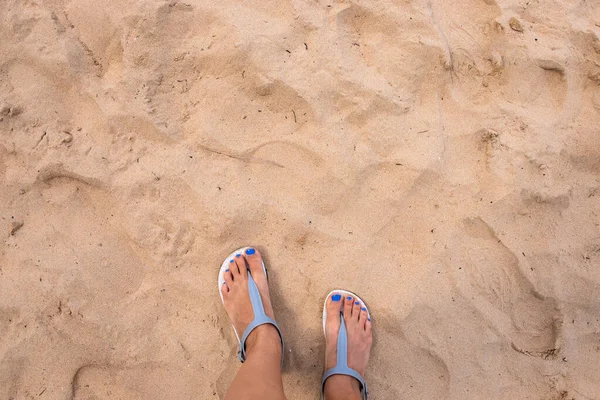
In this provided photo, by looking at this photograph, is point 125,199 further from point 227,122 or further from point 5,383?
point 5,383

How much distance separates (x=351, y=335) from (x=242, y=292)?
50 centimetres

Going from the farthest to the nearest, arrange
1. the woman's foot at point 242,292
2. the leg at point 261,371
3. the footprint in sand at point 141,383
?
the woman's foot at point 242,292 → the footprint in sand at point 141,383 → the leg at point 261,371

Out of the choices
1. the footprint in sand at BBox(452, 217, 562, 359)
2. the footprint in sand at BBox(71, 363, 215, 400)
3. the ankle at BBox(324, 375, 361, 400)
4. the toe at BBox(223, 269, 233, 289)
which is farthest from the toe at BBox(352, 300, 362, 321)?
the footprint in sand at BBox(71, 363, 215, 400)

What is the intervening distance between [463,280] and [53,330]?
1675 mm

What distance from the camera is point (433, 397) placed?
1631 mm

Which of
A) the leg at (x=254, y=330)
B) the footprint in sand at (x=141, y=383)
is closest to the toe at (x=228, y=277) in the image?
the leg at (x=254, y=330)

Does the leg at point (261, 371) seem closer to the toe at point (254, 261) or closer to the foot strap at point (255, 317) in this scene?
the foot strap at point (255, 317)

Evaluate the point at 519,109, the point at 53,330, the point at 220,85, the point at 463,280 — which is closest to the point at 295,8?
the point at 220,85

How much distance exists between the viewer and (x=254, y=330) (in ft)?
5.48

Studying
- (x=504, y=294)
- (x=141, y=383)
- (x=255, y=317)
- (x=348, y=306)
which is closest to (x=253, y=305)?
(x=255, y=317)

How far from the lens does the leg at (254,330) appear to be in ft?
4.95

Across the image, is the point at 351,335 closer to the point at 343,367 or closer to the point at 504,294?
the point at 343,367

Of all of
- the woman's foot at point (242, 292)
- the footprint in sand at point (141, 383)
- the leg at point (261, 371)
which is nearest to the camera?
the leg at point (261, 371)

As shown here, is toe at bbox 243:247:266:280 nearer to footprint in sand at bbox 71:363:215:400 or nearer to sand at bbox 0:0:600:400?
sand at bbox 0:0:600:400
